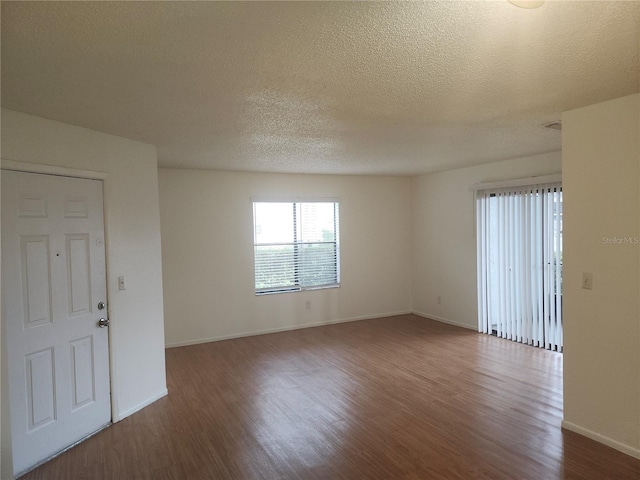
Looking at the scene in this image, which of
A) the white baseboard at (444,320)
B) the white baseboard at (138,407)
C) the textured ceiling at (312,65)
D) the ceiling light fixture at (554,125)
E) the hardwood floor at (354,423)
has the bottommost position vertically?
the hardwood floor at (354,423)

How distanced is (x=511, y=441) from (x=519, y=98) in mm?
2391

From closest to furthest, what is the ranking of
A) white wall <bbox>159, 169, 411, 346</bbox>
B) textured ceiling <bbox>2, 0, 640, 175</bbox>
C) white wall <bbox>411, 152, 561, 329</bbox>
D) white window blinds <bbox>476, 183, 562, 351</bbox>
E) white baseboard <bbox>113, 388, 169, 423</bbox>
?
textured ceiling <bbox>2, 0, 640, 175</bbox>
white baseboard <bbox>113, 388, 169, 423</bbox>
white window blinds <bbox>476, 183, 562, 351</bbox>
white wall <bbox>159, 169, 411, 346</bbox>
white wall <bbox>411, 152, 561, 329</bbox>

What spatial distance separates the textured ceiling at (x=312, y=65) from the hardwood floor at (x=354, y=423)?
7.83 ft

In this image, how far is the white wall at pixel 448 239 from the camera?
19.3 feet

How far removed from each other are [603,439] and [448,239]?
3.83 metres

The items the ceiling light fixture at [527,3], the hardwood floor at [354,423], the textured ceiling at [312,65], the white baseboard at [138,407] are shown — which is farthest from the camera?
the white baseboard at [138,407]

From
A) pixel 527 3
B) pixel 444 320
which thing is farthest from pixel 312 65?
pixel 444 320

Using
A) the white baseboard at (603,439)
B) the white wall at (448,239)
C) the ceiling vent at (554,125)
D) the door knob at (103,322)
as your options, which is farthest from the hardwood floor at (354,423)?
the ceiling vent at (554,125)

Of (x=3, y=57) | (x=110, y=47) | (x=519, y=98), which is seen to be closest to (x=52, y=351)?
(x=3, y=57)

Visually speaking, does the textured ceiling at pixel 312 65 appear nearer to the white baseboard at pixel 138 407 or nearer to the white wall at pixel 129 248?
the white wall at pixel 129 248

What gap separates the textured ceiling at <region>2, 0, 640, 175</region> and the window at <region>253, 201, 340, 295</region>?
8.64 ft

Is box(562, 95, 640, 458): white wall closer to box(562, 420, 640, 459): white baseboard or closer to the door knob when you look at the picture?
box(562, 420, 640, 459): white baseboard

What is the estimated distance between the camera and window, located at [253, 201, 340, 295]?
604 centimetres

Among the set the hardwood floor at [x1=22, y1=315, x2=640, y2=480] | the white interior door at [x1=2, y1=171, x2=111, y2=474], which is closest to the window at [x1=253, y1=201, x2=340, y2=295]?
Answer: the hardwood floor at [x1=22, y1=315, x2=640, y2=480]
